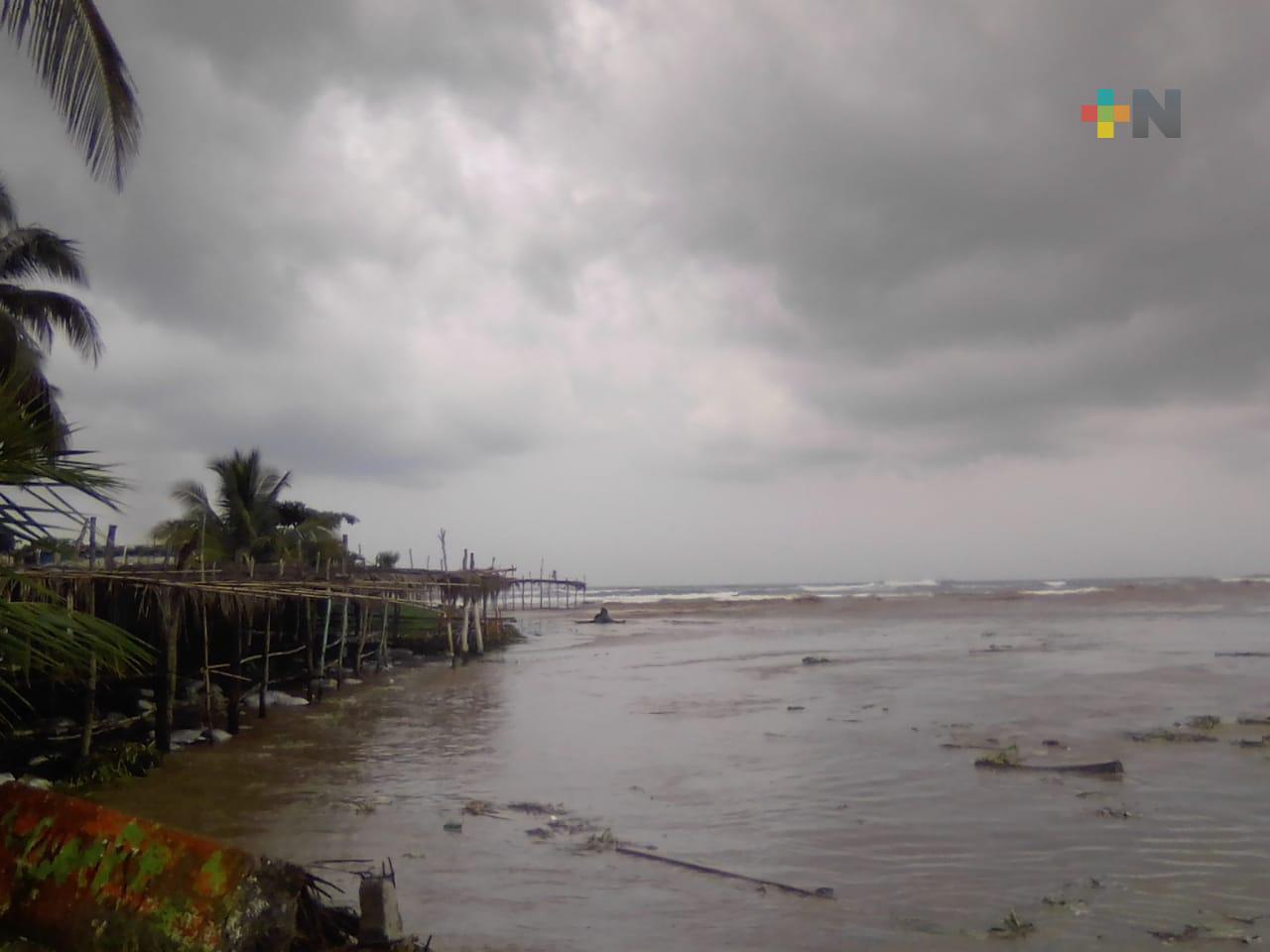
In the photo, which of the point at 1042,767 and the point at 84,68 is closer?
the point at 84,68

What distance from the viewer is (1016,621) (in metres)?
37.6

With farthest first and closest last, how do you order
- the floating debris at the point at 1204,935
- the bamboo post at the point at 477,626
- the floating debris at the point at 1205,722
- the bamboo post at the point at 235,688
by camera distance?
the bamboo post at the point at 477,626 → the bamboo post at the point at 235,688 → the floating debris at the point at 1205,722 → the floating debris at the point at 1204,935

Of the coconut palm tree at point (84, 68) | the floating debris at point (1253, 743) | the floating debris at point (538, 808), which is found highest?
the coconut palm tree at point (84, 68)

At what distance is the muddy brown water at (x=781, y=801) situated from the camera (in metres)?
6.66

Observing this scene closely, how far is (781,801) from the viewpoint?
9852mm

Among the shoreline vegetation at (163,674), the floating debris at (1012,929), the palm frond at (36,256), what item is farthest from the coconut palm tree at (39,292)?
the floating debris at (1012,929)

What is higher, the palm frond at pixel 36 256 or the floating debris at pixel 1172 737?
the palm frond at pixel 36 256

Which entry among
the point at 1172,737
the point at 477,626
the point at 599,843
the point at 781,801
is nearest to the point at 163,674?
the point at 599,843

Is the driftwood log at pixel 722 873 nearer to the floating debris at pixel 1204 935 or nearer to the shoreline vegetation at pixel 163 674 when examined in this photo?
the floating debris at pixel 1204 935

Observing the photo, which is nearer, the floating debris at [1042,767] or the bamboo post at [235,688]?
the floating debris at [1042,767]

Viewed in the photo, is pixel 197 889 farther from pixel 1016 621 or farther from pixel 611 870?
pixel 1016 621

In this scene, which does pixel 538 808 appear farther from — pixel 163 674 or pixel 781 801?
pixel 163 674

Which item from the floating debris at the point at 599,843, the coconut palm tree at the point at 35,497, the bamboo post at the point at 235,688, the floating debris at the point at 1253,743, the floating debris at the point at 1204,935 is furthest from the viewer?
the bamboo post at the point at 235,688

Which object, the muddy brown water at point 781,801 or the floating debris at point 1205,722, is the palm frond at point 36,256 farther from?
the floating debris at point 1205,722
